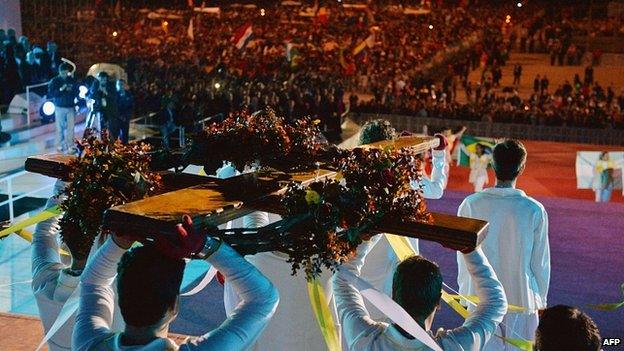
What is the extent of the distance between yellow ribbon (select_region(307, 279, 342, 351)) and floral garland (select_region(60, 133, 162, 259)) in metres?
0.83

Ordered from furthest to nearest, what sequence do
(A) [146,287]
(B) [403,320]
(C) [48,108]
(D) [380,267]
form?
(C) [48,108], (D) [380,267], (B) [403,320], (A) [146,287]

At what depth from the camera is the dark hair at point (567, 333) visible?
284 cm

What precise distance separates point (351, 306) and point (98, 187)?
1.14 m

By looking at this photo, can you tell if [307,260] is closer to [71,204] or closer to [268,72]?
[71,204]

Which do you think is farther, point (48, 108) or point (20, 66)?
point (20, 66)

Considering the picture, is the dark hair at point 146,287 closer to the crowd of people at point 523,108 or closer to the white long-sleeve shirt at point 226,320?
the white long-sleeve shirt at point 226,320

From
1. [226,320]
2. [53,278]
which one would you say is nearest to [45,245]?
[53,278]

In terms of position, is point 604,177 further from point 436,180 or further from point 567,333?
point 567,333

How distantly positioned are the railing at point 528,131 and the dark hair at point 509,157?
48.4 ft

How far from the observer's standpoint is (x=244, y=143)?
3920 mm

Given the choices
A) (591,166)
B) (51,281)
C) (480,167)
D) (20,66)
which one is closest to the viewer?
(51,281)

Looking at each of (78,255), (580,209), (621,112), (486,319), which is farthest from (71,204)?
(621,112)

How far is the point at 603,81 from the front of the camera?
29.9 metres

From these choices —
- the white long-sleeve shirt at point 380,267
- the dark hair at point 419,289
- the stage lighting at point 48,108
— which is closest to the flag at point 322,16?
the stage lighting at point 48,108
